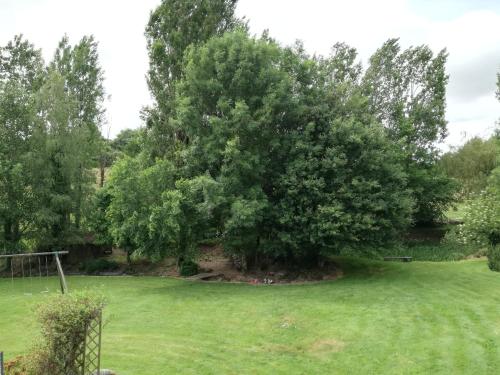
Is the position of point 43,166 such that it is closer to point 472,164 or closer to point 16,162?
point 16,162

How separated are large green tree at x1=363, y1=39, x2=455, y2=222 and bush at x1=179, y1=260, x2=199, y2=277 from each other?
688 inches

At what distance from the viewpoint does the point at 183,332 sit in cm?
1399

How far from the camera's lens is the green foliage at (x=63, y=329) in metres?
8.12

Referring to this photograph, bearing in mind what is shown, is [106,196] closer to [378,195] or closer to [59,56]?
[59,56]

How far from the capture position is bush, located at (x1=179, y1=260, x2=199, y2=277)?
986 inches

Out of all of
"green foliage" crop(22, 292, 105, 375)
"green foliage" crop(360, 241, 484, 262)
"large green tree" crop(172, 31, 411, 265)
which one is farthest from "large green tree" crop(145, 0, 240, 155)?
"green foliage" crop(22, 292, 105, 375)

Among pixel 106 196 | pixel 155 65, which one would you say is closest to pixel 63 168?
pixel 106 196

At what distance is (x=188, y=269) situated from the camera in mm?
25047

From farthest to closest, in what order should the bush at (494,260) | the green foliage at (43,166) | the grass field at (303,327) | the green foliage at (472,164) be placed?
the green foliage at (472,164) < the green foliage at (43,166) < the bush at (494,260) < the grass field at (303,327)

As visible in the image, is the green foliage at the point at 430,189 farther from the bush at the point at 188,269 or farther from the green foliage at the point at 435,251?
the bush at the point at 188,269

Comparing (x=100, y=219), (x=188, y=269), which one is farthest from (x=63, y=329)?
(x=100, y=219)

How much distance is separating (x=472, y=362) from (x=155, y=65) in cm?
2314

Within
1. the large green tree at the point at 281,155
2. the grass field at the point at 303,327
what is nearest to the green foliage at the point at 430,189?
the large green tree at the point at 281,155

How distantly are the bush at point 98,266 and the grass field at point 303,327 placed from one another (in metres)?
5.97
